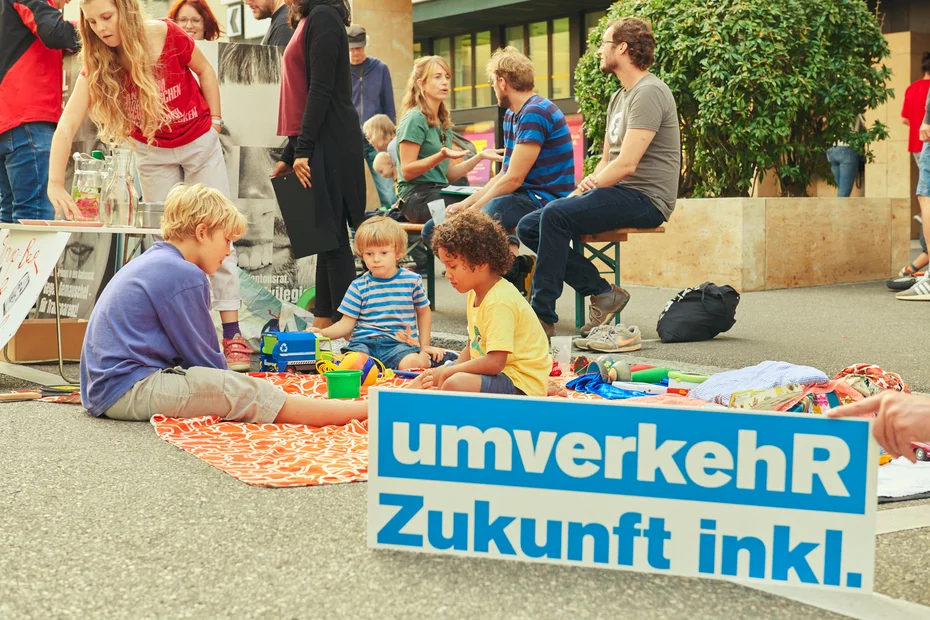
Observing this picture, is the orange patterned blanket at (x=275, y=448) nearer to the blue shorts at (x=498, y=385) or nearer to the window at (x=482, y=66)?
the blue shorts at (x=498, y=385)

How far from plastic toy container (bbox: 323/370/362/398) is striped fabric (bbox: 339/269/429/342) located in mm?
1072

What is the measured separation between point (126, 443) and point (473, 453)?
6.01ft

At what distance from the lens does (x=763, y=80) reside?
9.26 metres

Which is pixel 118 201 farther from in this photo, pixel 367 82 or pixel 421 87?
pixel 367 82

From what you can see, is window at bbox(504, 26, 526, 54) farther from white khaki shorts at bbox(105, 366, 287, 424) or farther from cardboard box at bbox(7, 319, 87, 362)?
white khaki shorts at bbox(105, 366, 287, 424)

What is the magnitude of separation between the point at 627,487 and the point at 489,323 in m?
2.04

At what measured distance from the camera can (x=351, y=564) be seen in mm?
2504

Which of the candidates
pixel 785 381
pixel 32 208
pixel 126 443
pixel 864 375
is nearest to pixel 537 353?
pixel 785 381

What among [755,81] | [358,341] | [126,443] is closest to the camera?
[126,443]

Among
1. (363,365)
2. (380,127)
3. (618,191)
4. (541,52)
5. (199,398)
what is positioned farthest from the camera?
(541,52)

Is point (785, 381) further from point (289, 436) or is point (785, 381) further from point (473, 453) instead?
point (473, 453)

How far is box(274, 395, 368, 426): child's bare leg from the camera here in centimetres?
429

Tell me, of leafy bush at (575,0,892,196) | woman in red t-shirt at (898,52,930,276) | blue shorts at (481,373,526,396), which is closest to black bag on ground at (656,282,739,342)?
blue shorts at (481,373,526,396)

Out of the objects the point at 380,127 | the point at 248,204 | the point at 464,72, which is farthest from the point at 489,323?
the point at 464,72
